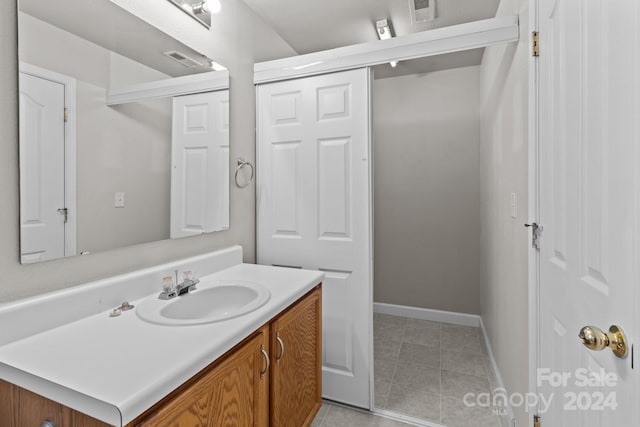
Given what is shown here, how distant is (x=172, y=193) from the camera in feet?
4.88

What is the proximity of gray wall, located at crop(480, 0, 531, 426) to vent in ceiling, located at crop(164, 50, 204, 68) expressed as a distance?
5.11ft

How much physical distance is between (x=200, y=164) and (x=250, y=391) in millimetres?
1116

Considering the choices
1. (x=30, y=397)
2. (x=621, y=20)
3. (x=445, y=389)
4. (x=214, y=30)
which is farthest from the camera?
(x=445, y=389)

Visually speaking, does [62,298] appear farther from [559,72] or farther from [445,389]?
[445,389]

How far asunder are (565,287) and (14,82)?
6.03 ft

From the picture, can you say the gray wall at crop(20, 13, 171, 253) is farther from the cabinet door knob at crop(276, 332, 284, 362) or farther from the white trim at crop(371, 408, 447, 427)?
the white trim at crop(371, 408, 447, 427)

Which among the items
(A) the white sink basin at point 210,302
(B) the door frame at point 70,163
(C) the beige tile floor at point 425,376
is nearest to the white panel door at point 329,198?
(C) the beige tile floor at point 425,376

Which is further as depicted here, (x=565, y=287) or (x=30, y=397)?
(x=565, y=287)

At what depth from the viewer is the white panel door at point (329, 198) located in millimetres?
1842

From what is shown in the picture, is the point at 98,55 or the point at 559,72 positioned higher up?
the point at 98,55

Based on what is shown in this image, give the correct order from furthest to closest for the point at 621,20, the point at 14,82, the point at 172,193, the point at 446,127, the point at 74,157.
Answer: the point at 446,127 → the point at 172,193 → the point at 74,157 → the point at 14,82 → the point at 621,20

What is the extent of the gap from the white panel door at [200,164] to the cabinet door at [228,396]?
2.48 feet

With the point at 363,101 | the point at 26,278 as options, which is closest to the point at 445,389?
the point at 363,101

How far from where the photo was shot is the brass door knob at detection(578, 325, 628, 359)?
0.65 meters
